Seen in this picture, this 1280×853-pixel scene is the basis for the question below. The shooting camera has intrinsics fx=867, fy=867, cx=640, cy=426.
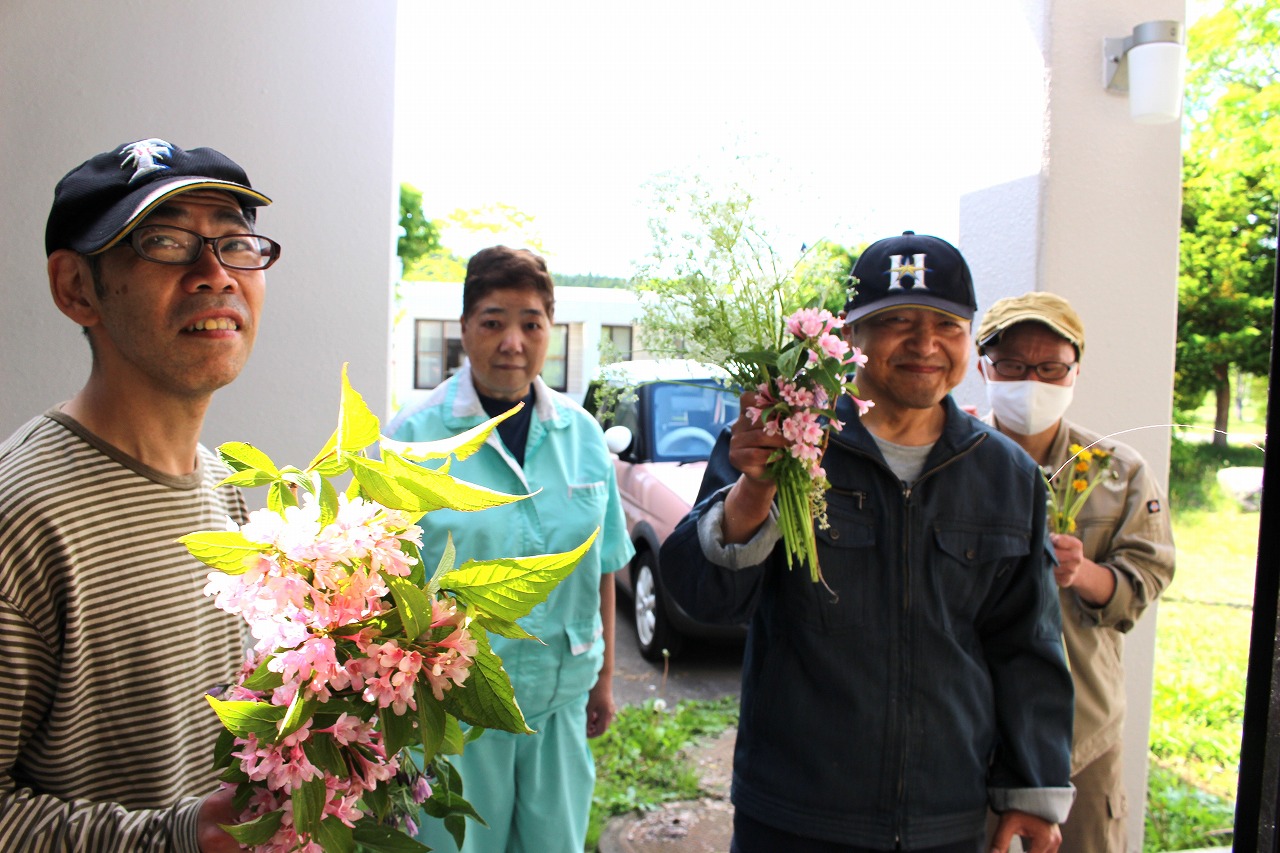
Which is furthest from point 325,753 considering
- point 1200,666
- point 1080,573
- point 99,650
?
point 1200,666

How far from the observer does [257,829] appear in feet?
3.22

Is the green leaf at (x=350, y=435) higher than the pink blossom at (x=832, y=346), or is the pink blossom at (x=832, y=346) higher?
the pink blossom at (x=832, y=346)

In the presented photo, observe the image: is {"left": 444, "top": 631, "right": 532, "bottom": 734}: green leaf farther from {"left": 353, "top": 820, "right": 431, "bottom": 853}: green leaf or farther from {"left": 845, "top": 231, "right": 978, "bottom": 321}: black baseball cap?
{"left": 845, "top": 231, "right": 978, "bottom": 321}: black baseball cap

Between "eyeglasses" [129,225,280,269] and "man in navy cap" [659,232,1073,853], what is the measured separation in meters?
1.04

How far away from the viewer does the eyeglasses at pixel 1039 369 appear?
264 centimetres

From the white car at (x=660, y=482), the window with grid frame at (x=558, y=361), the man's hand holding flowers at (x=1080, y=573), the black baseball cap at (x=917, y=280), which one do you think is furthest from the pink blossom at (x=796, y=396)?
the window with grid frame at (x=558, y=361)

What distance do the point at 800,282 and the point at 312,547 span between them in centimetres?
144

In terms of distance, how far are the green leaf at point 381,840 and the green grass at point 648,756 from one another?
2968 mm

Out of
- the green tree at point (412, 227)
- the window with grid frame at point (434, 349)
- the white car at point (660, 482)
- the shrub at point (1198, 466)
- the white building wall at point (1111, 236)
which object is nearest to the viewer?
the white building wall at point (1111, 236)

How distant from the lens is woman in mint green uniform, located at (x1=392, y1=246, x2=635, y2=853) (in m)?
2.35

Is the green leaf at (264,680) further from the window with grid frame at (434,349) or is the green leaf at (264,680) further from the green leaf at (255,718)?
the window with grid frame at (434,349)

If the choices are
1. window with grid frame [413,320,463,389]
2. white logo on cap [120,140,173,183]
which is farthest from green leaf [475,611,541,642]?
window with grid frame [413,320,463,389]

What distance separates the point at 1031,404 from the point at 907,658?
1.05 metres

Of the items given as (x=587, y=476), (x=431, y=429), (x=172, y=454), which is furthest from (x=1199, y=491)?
(x=172, y=454)
